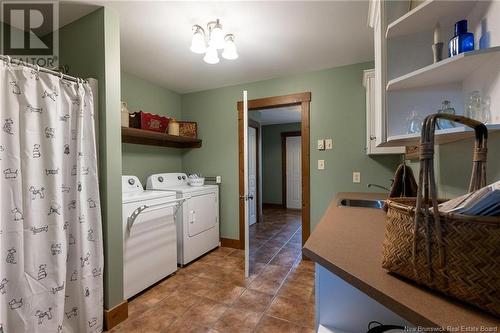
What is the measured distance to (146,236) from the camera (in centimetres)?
224

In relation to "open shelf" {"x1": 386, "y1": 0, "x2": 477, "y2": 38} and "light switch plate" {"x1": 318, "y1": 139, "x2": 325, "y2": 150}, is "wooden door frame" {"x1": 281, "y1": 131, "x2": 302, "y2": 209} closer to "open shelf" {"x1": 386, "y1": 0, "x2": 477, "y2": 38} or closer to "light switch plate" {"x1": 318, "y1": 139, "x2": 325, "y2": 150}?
"light switch plate" {"x1": 318, "y1": 139, "x2": 325, "y2": 150}

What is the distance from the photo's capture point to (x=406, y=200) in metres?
0.88

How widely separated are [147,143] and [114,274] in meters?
1.75

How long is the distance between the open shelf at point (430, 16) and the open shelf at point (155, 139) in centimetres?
246

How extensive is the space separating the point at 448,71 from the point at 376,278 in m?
0.89

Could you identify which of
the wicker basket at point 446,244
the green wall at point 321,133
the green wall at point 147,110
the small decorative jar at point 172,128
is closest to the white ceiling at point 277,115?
the green wall at point 321,133

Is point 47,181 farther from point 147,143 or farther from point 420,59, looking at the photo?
point 420,59

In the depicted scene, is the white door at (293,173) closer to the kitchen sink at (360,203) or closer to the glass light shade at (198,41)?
the kitchen sink at (360,203)

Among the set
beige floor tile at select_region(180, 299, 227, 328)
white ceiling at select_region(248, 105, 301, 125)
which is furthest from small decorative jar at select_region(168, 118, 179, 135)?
beige floor tile at select_region(180, 299, 227, 328)

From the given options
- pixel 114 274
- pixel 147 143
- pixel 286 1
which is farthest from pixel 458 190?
pixel 147 143

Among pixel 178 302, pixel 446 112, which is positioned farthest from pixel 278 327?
pixel 446 112

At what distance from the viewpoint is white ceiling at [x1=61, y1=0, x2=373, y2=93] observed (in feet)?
5.65

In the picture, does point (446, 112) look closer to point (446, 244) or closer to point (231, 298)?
point (446, 244)

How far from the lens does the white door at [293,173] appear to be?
6.18 m
